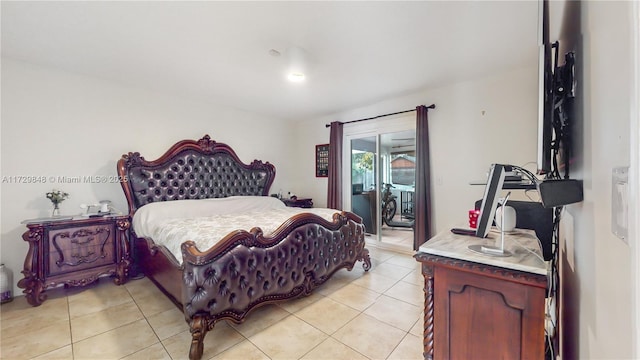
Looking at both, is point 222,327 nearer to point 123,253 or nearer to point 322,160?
point 123,253

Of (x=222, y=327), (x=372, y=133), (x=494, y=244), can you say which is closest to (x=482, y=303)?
(x=494, y=244)

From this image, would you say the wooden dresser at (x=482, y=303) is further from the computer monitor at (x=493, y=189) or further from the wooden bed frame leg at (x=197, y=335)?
the wooden bed frame leg at (x=197, y=335)

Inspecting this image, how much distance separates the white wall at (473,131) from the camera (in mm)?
2877

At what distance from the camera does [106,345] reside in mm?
1824

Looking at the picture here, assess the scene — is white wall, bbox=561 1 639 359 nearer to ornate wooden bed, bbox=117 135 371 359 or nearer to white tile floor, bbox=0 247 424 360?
white tile floor, bbox=0 247 424 360

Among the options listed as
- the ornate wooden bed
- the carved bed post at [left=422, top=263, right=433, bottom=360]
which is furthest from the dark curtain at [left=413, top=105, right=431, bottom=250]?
the carved bed post at [left=422, top=263, right=433, bottom=360]

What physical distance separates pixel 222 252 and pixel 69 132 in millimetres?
2665

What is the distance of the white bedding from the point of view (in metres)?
2.08

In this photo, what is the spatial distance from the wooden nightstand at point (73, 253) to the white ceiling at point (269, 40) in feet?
5.65

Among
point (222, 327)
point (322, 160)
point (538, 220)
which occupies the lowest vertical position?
point (222, 327)

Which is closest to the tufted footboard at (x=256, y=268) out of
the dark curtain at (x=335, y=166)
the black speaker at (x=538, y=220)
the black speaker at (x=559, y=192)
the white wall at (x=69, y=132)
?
the black speaker at (x=538, y=220)

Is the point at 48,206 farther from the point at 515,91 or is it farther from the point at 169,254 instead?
the point at 515,91

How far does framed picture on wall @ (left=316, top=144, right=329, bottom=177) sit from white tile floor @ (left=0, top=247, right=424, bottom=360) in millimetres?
2533

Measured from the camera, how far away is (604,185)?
2.06 feet
